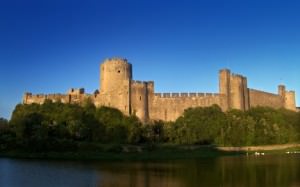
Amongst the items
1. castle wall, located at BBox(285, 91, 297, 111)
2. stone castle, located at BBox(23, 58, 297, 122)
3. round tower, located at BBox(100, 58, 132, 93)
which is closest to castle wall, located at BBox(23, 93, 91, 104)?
stone castle, located at BBox(23, 58, 297, 122)

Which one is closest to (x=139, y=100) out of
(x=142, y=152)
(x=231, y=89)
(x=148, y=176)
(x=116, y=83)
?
(x=116, y=83)

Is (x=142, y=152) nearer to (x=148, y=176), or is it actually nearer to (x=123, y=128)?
(x=123, y=128)

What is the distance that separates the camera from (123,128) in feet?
116

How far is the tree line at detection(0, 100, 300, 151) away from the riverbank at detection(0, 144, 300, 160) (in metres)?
0.85

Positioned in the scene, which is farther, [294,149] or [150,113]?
[150,113]

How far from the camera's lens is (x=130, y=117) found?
37.4m

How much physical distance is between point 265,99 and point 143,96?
598 inches

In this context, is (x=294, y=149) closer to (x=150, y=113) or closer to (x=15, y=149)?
(x=150, y=113)

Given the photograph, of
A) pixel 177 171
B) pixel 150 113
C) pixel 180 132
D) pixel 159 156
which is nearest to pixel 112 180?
pixel 177 171

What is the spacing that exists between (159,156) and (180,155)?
1.98m

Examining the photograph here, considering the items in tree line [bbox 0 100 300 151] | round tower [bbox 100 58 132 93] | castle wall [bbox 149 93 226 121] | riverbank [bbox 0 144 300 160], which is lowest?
riverbank [bbox 0 144 300 160]

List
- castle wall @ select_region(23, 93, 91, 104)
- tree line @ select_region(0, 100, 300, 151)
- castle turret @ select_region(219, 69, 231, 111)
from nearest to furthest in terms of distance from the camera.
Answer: tree line @ select_region(0, 100, 300, 151)
castle wall @ select_region(23, 93, 91, 104)
castle turret @ select_region(219, 69, 231, 111)

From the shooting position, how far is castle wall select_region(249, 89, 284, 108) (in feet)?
148

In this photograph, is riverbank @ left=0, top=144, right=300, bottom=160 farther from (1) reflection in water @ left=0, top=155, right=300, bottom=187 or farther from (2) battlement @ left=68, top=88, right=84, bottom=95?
(2) battlement @ left=68, top=88, right=84, bottom=95
